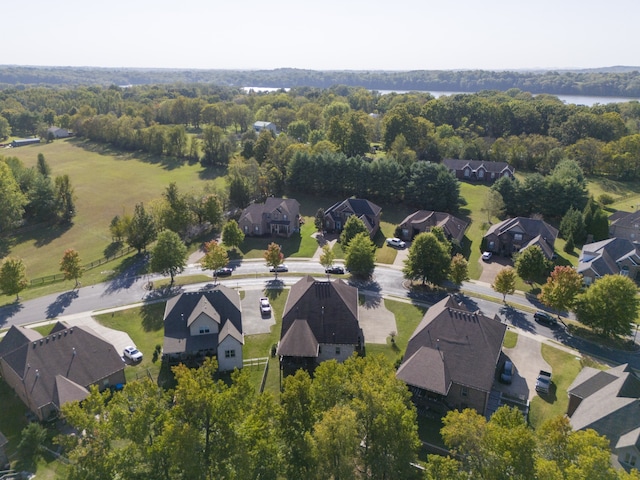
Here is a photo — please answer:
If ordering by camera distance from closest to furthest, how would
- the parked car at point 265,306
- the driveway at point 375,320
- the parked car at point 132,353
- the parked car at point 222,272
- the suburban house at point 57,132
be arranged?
1. the parked car at point 132,353
2. the driveway at point 375,320
3. the parked car at point 265,306
4. the parked car at point 222,272
5. the suburban house at point 57,132

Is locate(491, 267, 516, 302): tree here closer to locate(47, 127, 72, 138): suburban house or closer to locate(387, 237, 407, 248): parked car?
locate(387, 237, 407, 248): parked car

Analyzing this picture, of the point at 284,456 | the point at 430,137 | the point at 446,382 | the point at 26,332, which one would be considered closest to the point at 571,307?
the point at 446,382

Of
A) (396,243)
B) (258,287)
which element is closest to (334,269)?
(258,287)

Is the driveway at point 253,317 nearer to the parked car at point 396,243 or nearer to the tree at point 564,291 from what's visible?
the parked car at point 396,243

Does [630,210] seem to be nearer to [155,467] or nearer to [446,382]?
[446,382]

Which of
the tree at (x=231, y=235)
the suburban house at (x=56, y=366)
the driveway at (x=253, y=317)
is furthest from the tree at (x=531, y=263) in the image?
the suburban house at (x=56, y=366)
